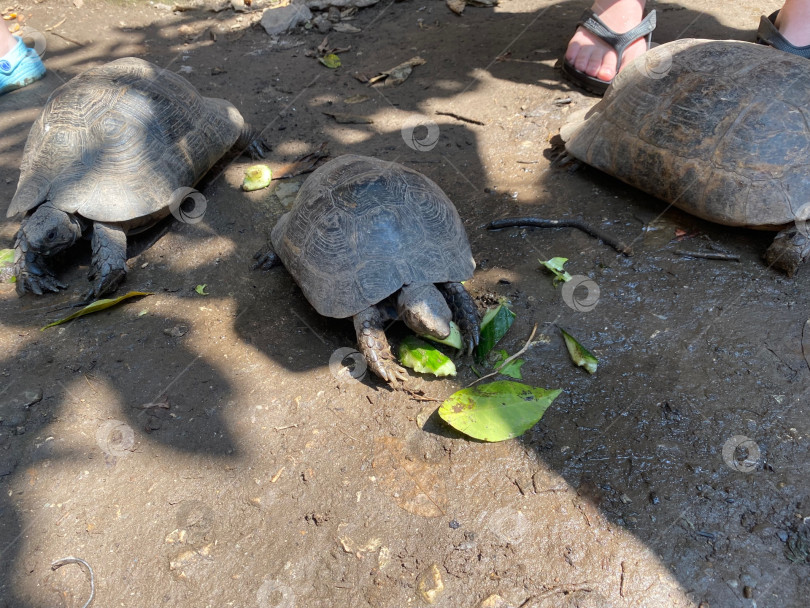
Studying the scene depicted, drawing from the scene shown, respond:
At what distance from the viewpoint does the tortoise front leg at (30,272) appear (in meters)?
3.86

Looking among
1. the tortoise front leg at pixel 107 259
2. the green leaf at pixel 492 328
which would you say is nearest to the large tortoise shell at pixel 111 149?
the tortoise front leg at pixel 107 259

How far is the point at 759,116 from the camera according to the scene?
3363mm

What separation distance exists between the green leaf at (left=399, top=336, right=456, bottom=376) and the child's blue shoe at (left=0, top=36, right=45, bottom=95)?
238 inches

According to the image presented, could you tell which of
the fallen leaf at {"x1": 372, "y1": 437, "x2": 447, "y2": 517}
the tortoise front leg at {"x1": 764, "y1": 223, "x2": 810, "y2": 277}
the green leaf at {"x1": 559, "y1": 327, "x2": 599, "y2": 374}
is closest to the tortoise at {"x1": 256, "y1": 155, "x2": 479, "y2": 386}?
the fallen leaf at {"x1": 372, "y1": 437, "x2": 447, "y2": 517}

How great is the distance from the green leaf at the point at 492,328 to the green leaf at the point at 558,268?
465 millimetres

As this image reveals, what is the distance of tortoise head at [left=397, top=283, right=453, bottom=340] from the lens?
9.81 ft

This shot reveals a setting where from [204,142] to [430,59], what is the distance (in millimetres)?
2938

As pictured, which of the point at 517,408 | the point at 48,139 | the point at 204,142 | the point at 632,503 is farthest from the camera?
the point at 204,142

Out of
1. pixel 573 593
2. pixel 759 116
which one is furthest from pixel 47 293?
pixel 759 116

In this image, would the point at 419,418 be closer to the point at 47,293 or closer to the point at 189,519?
the point at 189,519

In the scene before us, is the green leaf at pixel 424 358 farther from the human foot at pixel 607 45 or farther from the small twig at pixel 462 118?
the human foot at pixel 607 45

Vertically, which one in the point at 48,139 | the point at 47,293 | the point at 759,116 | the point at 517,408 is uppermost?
the point at 759,116

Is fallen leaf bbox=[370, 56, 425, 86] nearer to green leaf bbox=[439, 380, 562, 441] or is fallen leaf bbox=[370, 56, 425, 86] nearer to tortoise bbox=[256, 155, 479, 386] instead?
tortoise bbox=[256, 155, 479, 386]

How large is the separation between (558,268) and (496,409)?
1227mm
